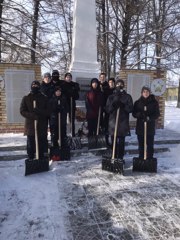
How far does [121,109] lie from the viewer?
5258 millimetres

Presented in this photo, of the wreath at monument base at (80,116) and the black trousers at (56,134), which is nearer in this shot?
the black trousers at (56,134)

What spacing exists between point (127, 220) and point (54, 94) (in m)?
3.24

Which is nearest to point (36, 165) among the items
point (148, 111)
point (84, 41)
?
point (148, 111)

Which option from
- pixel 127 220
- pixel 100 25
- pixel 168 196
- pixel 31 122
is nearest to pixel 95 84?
pixel 31 122

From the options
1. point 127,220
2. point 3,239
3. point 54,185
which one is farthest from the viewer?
point 54,185

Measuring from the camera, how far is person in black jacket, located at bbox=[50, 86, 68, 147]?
5727mm

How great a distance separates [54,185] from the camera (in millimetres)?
4473

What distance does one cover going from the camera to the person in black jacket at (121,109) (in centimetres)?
520

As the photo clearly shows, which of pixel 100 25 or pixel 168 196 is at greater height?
pixel 100 25

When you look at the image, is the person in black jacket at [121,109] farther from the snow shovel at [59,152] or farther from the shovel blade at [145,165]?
the snow shovel at [59,152]

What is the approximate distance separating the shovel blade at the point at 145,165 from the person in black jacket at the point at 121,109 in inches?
16.8

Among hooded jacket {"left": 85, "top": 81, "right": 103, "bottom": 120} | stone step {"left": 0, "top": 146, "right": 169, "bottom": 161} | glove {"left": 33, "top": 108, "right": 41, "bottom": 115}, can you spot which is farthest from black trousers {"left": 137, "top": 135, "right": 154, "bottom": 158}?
glove {"left": 33, "top": 108, "right": 41, "bottom": 115}

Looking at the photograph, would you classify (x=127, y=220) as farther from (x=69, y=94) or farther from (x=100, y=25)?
(x=100, y=25)

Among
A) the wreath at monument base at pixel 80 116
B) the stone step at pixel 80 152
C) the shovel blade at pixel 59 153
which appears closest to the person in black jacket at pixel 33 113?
the shovel blade at pixel 59 153
